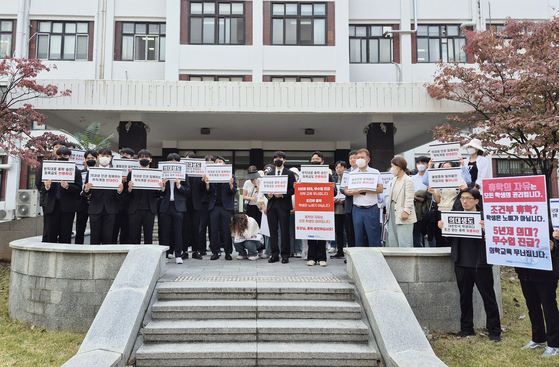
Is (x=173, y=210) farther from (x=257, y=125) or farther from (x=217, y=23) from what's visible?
(x=217, y=23)

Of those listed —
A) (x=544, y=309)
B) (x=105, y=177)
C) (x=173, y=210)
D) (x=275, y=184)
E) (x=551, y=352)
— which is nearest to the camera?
(x=551, y=352)

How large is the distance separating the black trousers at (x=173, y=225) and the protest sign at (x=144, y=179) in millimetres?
788

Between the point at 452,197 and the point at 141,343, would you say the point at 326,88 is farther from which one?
the point at 141,343

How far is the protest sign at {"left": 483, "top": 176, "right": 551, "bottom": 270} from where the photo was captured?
4941 millimetres

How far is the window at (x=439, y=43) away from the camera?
22000 mm

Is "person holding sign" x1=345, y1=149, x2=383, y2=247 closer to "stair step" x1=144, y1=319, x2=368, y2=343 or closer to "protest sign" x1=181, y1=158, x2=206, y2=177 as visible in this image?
"stair step" x1=144, y1=319, x2=368, y2=343

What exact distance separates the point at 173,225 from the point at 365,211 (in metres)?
3.83

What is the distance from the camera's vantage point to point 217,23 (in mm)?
20422

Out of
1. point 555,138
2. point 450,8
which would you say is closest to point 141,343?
point 555,138

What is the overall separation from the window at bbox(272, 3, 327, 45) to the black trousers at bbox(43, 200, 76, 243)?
50.3 ft

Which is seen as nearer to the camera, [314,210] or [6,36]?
[314,210]

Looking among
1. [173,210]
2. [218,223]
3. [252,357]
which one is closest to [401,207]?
[252,357]

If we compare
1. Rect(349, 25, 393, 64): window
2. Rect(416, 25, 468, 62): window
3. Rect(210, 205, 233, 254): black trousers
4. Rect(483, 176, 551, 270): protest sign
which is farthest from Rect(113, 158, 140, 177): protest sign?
Rect(416, 25, 468, 62): window

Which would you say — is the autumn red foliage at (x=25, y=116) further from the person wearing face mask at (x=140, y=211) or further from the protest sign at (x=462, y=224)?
the protest sign at (x=462, y=224)
